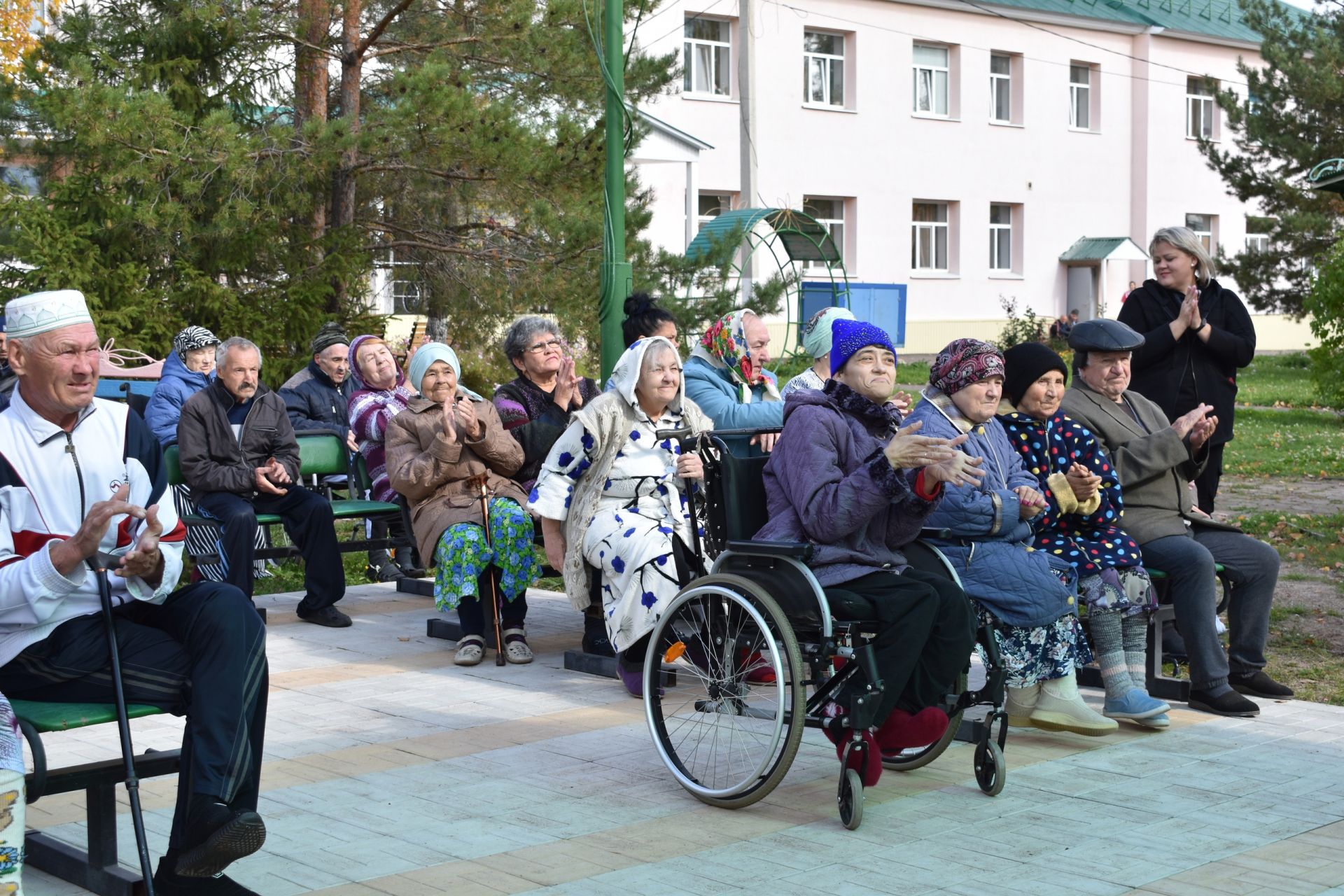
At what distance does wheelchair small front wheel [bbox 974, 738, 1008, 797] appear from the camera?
5.26 meters

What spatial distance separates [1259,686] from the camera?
675cm

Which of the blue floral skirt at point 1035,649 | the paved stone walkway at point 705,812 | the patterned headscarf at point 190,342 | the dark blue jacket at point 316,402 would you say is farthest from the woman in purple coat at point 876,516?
the patterned headscarf at point 190,342

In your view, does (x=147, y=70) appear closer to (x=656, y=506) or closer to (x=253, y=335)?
(x=253, y=335)

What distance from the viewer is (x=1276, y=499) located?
13.7 meters

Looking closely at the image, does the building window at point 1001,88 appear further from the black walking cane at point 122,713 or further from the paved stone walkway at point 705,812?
the black walking cane at point 122,713

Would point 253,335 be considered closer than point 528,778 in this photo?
No

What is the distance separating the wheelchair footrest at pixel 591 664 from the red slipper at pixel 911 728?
80.3 inches

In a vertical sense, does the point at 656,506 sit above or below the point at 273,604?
above

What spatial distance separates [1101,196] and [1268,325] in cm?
A: 968

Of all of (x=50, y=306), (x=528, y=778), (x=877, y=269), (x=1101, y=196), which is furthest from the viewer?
(x=1101, y=196)

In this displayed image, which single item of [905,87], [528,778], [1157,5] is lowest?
[528,778]

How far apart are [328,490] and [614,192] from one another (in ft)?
9.44

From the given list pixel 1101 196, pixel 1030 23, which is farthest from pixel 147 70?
pixel 1101 196

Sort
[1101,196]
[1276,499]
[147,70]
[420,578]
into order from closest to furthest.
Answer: [420,578], [1276,499], [147,70], [1101,196]
